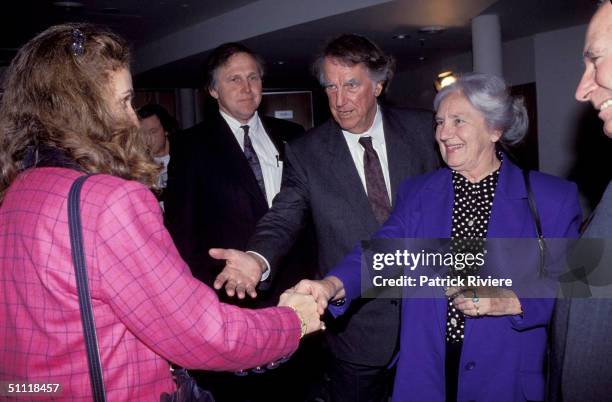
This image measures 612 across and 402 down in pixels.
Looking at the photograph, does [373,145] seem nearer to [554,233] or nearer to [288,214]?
[288,214]

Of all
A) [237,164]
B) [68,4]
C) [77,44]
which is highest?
[68,4]

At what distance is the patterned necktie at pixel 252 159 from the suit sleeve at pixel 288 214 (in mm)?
511

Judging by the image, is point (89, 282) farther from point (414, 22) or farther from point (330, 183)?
point (414, 22)

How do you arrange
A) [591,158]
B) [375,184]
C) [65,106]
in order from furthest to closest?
1. [591,158]
2. [375,184]
3. [65,106]

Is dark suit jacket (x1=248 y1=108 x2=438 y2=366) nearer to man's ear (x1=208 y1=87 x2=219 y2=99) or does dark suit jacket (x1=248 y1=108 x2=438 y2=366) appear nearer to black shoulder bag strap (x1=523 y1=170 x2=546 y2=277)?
black shoulder bag strap (x1=523 y1=170 x2=546 y2=277)

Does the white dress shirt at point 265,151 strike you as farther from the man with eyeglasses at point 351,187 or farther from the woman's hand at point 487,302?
the woman's hand at point 487,302

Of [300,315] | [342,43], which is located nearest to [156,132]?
[342,43]

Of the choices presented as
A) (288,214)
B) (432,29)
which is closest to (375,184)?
(288,214)

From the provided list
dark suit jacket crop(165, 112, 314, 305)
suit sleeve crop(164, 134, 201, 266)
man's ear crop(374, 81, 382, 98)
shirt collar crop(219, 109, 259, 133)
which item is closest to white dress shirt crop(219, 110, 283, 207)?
shirt collar crop(219, 109, 259, 133)

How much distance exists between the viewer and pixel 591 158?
809cm

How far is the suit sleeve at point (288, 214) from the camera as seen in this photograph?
2.41 meters

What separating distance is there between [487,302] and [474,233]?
325mm

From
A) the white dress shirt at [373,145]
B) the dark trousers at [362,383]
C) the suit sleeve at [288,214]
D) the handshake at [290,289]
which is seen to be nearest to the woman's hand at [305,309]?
the handshake at [290,289]

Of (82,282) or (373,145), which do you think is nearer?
(82,282)
